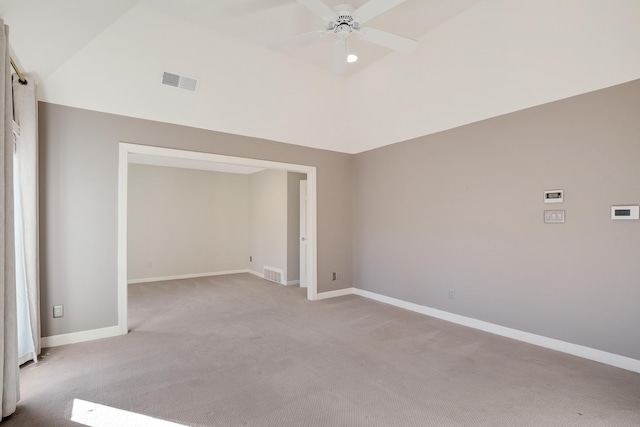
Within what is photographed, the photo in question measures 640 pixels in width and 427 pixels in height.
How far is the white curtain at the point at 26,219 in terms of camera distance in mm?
2664

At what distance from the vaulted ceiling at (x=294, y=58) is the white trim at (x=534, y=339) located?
2.42 metres

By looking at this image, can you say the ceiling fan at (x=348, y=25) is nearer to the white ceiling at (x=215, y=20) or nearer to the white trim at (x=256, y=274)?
the white ceiling at (x=215, y=20)

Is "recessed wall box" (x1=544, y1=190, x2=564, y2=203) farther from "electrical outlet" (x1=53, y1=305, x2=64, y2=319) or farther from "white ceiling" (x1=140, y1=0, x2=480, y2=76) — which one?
"electrical outlet" (x1=53, y1=305, x2=64, y2=319)

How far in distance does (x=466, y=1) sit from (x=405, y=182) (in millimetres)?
2248

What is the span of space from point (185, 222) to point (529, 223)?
6683 mm

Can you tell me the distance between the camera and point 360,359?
9.20 ft

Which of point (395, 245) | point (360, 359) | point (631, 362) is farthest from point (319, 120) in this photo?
point (631, 362)

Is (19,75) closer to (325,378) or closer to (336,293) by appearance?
(325,378)

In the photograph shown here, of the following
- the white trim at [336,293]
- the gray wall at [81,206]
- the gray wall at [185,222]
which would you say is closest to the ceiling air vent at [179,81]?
the gray wall at [81,206]

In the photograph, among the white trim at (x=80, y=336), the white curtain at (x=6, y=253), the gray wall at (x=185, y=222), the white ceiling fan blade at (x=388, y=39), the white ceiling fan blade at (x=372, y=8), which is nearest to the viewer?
the white curtain at (x=6, y=253)

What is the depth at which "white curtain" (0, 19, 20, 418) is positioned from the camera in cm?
179

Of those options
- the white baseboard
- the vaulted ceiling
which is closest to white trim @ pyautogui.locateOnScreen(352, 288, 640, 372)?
the vaulted ceiling

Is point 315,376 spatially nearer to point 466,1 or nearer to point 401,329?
point 401,329

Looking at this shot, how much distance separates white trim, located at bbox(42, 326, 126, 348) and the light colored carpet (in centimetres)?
14
